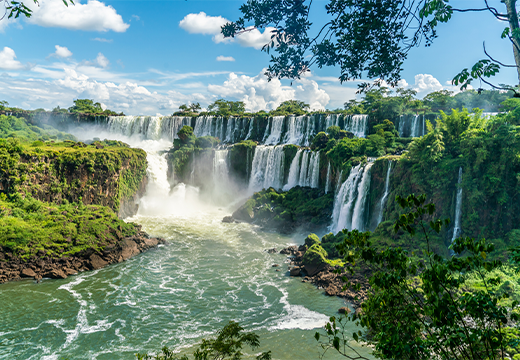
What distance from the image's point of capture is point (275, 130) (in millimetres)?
41062

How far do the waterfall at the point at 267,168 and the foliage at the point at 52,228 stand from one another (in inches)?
608

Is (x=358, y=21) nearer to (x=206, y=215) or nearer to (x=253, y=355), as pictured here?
(x=253, y=355)

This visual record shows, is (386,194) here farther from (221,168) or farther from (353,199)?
(221,168)

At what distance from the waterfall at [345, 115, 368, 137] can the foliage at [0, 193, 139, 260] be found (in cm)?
2547

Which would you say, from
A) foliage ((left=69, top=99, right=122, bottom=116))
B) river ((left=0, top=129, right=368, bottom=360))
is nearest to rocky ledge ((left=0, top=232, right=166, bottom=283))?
river ((left=0, top=129, right=368, bottom=360))

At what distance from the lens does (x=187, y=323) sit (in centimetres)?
1277

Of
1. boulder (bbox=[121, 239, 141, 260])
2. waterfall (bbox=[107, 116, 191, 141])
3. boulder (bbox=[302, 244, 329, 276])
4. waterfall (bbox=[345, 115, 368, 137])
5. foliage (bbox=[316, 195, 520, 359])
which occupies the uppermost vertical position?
waterfall (bbox=[345, 115, 368, 137])

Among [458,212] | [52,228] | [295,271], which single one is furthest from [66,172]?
[458,212]

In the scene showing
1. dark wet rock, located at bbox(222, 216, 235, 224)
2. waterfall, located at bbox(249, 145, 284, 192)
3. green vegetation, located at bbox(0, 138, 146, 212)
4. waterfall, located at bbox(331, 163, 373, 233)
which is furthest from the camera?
waterfall, located at bbox(249, 145, 284, 192)

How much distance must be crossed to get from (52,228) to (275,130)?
28.4m

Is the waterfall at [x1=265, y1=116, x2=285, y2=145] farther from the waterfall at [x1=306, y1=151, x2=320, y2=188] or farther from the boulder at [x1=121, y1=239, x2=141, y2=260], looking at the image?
the boulder at [x1=121, y1=239, x2=141, y2=260]

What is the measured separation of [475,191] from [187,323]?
14532 millimetres

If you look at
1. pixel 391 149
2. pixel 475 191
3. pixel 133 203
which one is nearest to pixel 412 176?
pixel 475 191

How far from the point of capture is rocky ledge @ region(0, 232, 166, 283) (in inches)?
642
